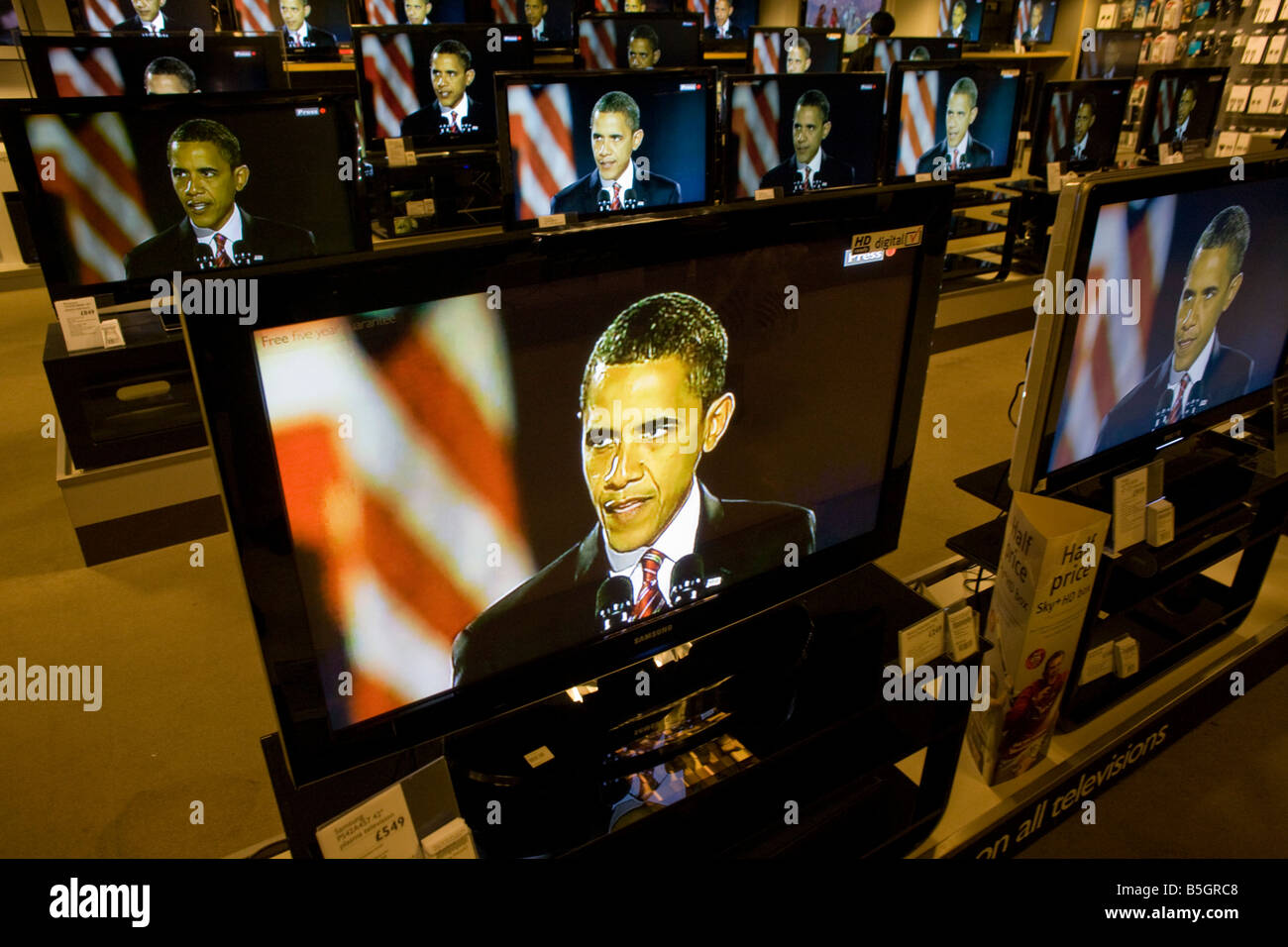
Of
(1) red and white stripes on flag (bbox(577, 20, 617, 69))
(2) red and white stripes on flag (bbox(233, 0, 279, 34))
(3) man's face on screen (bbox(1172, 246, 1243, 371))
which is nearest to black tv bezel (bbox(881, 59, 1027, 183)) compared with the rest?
(1) red and white stripes on flag (bbox(577, 20, 617, 69))

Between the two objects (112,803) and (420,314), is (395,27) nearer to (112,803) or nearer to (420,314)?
(112,803)

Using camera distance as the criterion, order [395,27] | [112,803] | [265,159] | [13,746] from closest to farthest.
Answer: [112,803]
[13,746]
[265,159]
[395,27]

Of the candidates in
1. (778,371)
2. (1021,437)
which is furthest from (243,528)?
(1021,437)

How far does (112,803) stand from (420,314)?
1550 millimetres

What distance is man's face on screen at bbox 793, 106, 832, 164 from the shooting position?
3199mm

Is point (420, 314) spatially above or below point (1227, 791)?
above

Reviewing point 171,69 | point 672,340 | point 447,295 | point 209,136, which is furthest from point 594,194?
point 447,295

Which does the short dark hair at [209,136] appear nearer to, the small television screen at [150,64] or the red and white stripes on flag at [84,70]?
the small television screen at [150,64]

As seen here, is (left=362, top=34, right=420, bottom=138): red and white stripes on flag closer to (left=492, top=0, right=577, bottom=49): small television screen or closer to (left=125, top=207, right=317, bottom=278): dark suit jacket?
(left=125, top=207, right=317, bottom=278): dark suit jacket

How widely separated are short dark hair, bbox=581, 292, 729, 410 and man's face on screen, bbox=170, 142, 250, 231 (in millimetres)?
1866

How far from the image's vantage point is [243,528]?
74 centimetres

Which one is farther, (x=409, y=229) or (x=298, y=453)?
(x=409, y=229)

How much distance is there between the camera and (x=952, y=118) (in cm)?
365

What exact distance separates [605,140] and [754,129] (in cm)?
66
